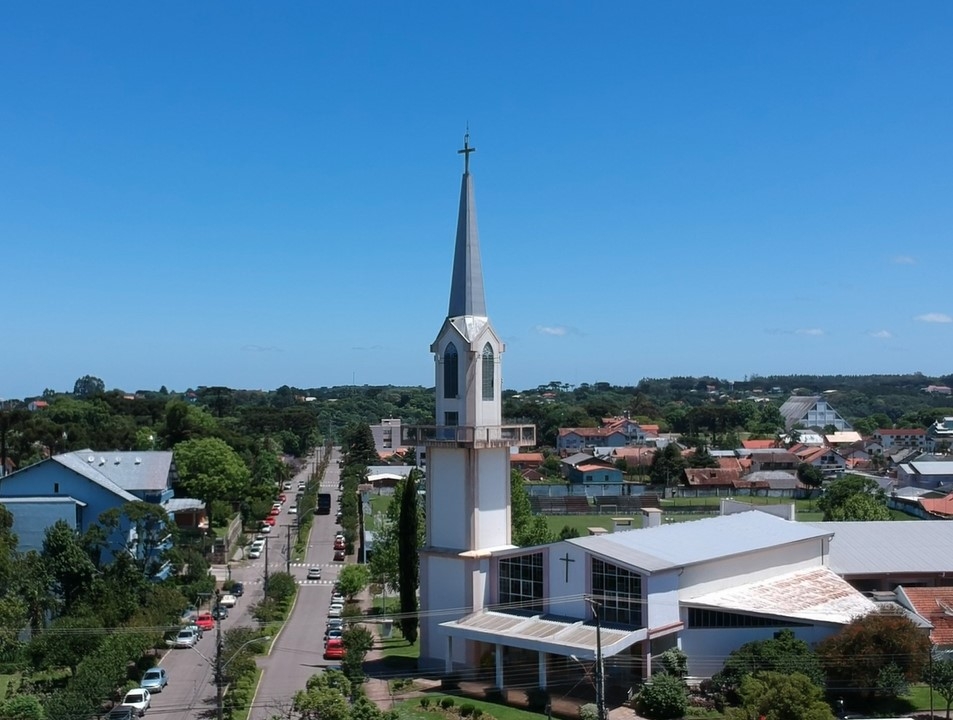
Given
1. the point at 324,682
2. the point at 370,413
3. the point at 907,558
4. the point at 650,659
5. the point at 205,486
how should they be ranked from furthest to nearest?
the point at 370,413, the point at 205,486, the point at 907,558, the point at 650,659, the point at 324,682

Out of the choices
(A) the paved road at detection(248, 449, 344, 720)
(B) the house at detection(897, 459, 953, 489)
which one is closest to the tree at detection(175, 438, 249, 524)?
(A) the paved road at detection(248, 449, 344, 720)

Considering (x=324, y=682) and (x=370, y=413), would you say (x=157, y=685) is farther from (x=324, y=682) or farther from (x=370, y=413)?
(x=370, y=413)

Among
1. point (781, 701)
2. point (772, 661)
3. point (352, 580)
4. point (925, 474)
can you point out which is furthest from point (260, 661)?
point (925, 474)

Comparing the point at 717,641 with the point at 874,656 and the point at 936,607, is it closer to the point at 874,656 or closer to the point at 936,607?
the point at 874,656

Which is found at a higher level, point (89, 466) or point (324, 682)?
point (89, 466)

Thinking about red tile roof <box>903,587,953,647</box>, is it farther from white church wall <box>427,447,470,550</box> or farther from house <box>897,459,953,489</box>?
house <box>897,459,953,489</box>

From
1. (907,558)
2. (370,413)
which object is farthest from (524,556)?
(370,413)

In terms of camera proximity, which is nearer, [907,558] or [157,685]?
[157,685]
